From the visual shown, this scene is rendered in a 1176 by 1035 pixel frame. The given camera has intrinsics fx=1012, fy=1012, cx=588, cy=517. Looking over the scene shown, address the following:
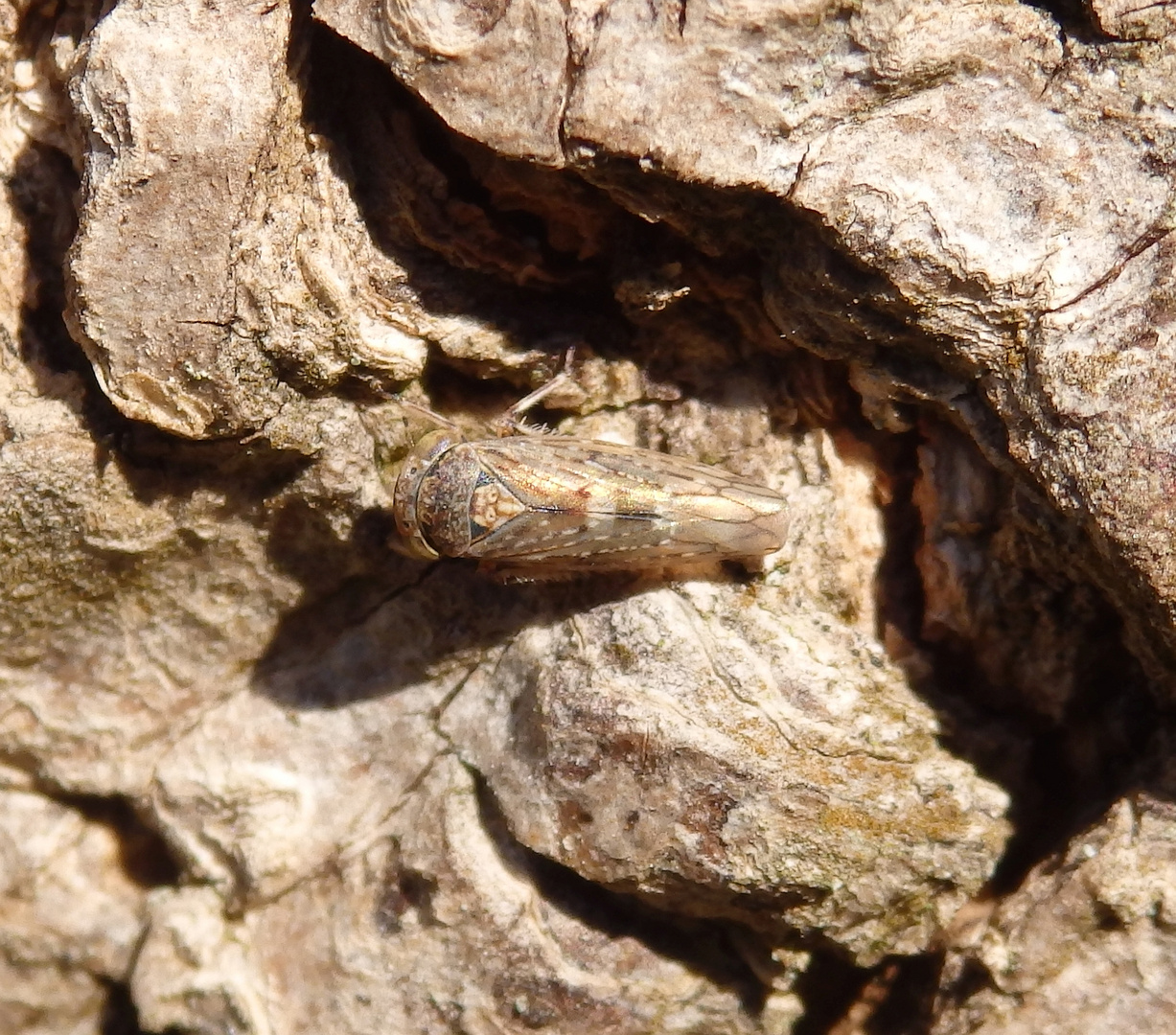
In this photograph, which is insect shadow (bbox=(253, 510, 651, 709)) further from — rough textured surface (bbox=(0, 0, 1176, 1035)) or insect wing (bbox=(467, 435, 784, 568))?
insect wing (bbox=(467, 435, 784, 568))

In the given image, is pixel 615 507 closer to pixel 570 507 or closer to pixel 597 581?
pixel 570 507

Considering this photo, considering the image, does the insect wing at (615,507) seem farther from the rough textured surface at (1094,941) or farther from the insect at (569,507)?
the rough textured surface at (1094,941)

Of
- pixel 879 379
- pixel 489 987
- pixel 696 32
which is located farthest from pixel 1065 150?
pixel 489 987

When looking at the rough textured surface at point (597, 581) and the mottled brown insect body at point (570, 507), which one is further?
the mottled brown insect body at point (570, 507)

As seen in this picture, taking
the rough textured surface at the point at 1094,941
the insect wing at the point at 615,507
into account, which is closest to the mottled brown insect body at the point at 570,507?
the insect wing at the point at 615,507

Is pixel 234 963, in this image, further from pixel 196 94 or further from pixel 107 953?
pixel 196 94
